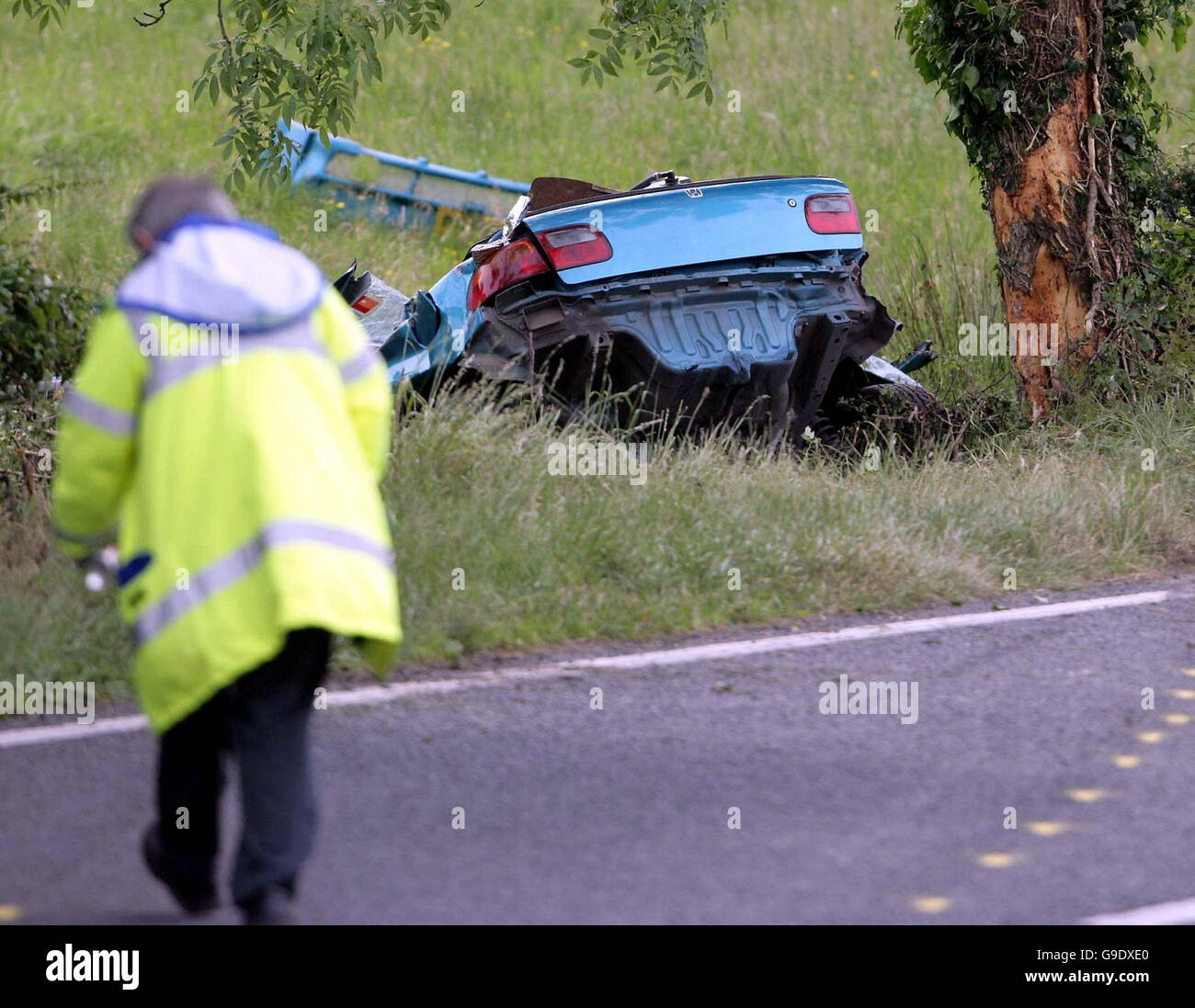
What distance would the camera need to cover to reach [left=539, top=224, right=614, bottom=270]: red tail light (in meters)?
6.93

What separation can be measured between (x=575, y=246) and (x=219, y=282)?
12.7ft

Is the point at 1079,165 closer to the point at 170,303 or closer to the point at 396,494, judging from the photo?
the point at 396,494

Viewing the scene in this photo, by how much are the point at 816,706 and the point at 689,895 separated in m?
1.45

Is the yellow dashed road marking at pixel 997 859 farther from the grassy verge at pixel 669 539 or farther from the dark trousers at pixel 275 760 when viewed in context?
the grassy verge at pixel 669 539

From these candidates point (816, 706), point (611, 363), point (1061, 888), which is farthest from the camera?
point (611, 363)

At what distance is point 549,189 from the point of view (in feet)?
25.8

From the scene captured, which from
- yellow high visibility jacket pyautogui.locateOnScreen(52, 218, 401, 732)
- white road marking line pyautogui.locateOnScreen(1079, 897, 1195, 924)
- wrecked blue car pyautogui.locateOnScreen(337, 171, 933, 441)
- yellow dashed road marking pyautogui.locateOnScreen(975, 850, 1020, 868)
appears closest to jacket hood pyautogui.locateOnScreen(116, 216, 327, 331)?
yellow high visibility jacket pyautogui.locateOnScreen(52, 218, 401, 732)

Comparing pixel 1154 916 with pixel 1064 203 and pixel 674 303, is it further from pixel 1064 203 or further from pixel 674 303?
pixel 1064 203

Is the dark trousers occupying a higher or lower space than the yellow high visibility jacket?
lower

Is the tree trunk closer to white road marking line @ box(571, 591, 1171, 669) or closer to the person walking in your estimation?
white road marking line @ box(571, 591, 1171, 669)

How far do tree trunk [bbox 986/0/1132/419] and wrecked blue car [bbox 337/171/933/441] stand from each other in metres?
1.72

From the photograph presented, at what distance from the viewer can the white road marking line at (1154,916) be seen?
3.60 m
